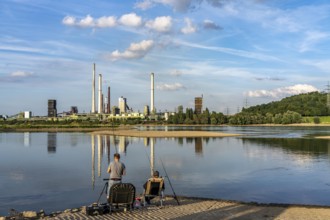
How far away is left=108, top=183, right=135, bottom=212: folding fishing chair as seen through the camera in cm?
1461

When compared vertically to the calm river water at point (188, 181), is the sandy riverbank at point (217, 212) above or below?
above

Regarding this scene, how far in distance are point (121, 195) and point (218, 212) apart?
12.7ft

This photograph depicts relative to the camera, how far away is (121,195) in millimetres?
14789

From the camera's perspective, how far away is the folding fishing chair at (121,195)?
47.9 ft

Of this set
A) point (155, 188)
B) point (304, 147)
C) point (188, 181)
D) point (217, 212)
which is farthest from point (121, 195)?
point (304, 147)

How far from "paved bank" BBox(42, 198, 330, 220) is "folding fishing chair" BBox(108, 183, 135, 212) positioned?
0.40m

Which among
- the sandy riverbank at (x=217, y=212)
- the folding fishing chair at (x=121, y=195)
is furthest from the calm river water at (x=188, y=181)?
the folding fishing chair at (x=121, y=195)

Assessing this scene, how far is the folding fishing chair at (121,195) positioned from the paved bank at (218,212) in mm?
398

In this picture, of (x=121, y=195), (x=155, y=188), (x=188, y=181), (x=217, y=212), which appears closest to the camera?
(x=121, y=195)

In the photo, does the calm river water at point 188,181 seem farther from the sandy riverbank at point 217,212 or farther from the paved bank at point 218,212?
the paved bank at point 218,212

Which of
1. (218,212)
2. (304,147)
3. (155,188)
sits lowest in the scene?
(304,147)

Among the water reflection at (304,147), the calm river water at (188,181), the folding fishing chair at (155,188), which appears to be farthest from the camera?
the water reflection at (304,147)

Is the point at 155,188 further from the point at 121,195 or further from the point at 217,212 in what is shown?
the point at 217,212

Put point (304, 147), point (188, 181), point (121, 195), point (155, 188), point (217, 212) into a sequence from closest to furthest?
point (121, 195) → point (217, 212) → point (155, 188) → point (188, 181) → point (304, 147)
